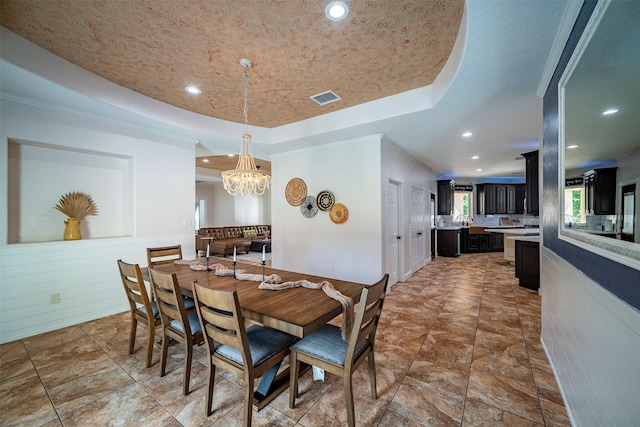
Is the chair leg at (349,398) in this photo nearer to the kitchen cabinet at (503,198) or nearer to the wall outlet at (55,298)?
the wall outlet at (55,298)

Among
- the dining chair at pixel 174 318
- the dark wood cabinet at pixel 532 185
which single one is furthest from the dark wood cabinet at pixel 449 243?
the dining chair at pixel 174 318

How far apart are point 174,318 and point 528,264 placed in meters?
5.33

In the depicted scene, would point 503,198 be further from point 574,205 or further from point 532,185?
point 574,205

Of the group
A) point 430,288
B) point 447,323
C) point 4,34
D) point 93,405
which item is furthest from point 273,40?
point 430,288

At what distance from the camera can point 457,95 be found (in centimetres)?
253

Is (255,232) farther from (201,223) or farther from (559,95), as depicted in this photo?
(559,95)

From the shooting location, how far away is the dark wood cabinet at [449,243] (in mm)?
7531

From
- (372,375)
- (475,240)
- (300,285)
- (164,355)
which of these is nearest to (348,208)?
→ (300,285)

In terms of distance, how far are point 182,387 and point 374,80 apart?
342 centimetres

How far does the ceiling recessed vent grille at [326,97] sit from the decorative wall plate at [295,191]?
168 centimetres

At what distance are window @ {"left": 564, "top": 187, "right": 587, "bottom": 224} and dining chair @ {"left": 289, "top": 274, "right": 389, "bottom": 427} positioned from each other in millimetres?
1235

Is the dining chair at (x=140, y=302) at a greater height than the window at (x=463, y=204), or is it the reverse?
the window at (x=463, y=204)

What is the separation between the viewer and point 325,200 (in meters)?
4.38

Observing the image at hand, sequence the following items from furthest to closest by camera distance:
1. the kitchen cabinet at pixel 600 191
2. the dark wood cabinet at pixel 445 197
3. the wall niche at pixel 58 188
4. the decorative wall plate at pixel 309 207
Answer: the dark wood cabinet at pixel 445 197 → the decorative wall plate at pixel 309 207 → the wall niche at pixel 58 188 → the kitchen cabinet at pixel 600 191
